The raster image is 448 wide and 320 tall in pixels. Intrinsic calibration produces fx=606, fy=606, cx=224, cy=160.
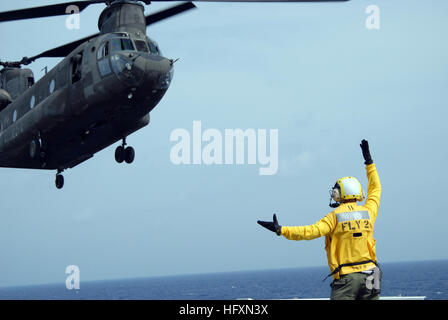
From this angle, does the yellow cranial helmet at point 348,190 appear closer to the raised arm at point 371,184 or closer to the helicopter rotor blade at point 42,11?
the raised arm at point 371,184

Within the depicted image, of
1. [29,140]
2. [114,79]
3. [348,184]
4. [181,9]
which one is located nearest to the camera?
[348,184]

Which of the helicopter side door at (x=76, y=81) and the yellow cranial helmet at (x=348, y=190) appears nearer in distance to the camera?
the yellow cranial helmet at (x=348, y=190)

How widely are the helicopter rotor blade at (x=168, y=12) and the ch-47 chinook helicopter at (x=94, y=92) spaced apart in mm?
34

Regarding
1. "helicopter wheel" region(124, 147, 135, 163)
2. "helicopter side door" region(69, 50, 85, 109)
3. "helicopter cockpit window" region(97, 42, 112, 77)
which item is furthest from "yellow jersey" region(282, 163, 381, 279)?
"helicopter wheel" region(124, 147, 135, 163)

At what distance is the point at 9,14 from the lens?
19.6 metres

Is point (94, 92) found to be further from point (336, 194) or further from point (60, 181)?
point (336, 194)

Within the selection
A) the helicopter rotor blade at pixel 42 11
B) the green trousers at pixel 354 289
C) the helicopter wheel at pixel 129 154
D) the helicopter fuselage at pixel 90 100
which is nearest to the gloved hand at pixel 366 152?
the green trousers at pixel 354 289

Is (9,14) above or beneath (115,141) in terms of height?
above

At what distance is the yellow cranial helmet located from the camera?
790 centimetres

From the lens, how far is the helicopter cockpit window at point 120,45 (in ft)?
59.3

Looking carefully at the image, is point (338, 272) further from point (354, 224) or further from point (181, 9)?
point (181, 9)
